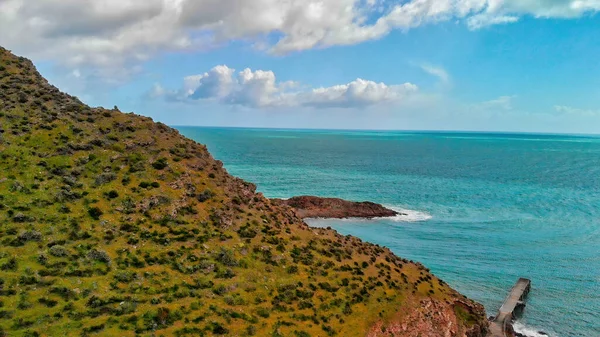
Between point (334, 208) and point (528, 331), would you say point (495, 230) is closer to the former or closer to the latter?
point (334, 208)

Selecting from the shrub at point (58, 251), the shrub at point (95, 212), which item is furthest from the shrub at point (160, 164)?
the shrub at point (58, 251)

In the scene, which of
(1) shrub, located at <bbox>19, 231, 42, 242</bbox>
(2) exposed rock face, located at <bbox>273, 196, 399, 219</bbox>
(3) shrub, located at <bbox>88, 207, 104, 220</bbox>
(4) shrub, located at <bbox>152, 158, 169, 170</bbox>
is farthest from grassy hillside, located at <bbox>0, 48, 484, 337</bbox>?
(2) exposed rock face, located at <bbox>273, 196, 399, 219</bbox>

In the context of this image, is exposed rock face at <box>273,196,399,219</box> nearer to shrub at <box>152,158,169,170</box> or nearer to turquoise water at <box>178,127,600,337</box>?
turquoise water at <box>178,127,600,337</box>

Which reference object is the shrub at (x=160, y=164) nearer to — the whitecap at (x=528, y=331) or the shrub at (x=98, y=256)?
the shrub at (x=98, y=256)

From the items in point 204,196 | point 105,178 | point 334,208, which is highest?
point 105,178

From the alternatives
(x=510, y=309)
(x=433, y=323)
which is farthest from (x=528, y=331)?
(x=433, y=323)

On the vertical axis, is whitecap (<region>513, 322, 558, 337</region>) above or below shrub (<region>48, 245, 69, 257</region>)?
below
